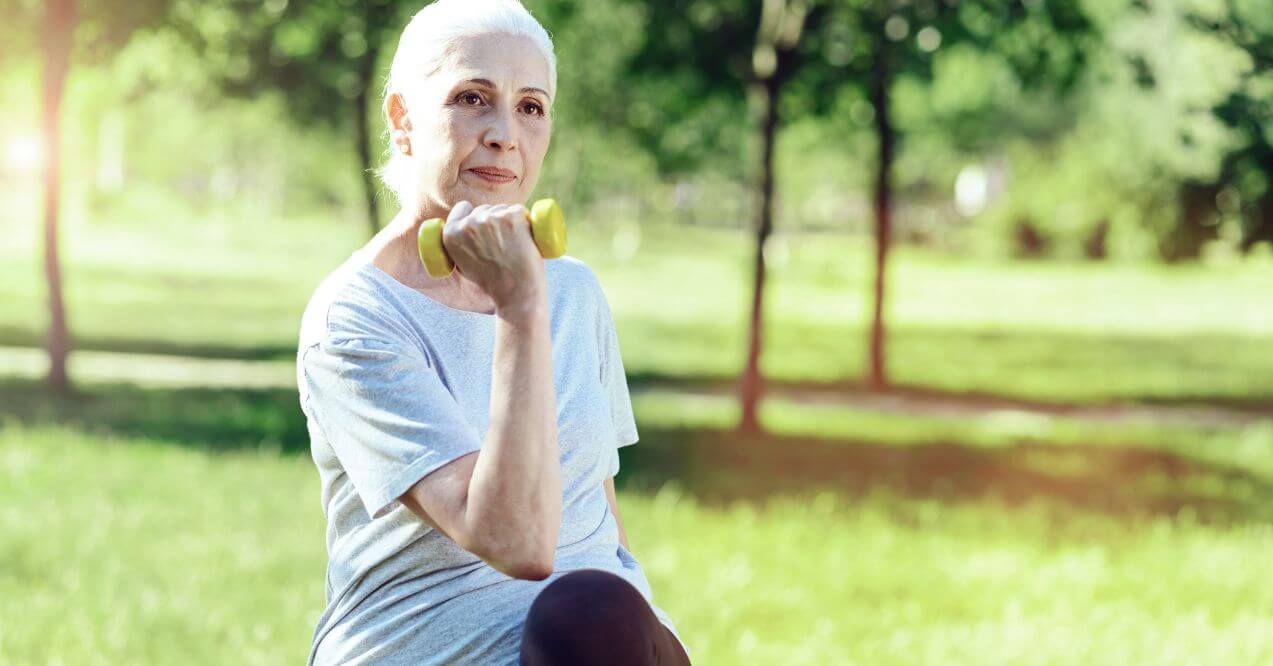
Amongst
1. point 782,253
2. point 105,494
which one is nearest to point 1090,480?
point 105,494

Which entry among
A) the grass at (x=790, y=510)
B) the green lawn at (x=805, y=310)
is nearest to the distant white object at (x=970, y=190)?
the green lawn at (x=805, y=310)

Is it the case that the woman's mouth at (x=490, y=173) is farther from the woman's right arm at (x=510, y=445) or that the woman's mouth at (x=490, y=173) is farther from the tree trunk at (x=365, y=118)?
the tree trunk at (x=365, y=118)

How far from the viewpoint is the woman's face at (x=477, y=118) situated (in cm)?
223

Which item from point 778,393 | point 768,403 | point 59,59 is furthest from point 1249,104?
A: point 59,59

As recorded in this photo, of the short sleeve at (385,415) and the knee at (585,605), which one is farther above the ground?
the short sleeve at (385,415)

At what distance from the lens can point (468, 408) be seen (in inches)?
87.8

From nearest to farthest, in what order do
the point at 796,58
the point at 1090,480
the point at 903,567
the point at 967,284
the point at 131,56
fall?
1. the point at 903,567
2. the point at 1090,480
3. the point at 796,58
4. the point at 131,56
5. the point at 967,284

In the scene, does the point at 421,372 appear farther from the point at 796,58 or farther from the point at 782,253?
the point at 782,253

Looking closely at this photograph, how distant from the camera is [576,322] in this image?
246 centimetres

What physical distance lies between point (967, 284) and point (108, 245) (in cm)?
2245

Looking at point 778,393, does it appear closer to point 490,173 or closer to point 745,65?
point 745,65

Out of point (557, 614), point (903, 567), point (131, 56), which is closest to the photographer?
point (557, 614)

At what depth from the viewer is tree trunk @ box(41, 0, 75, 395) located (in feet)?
41.3

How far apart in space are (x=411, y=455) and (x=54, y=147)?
486 inches
